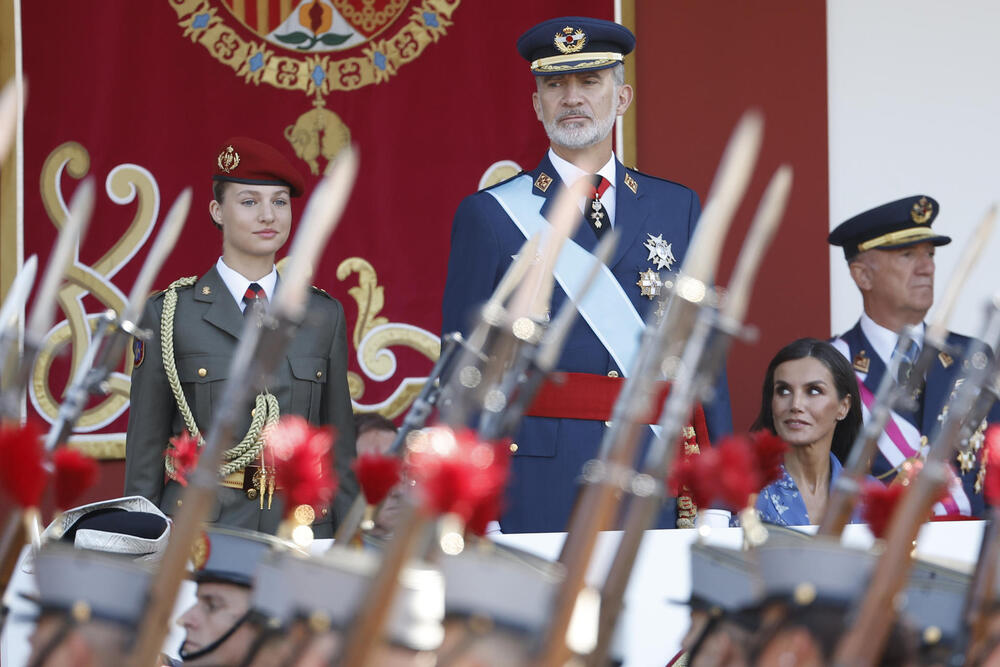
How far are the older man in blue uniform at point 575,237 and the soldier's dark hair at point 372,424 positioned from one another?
2.09 ft

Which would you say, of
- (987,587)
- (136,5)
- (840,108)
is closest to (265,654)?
(987,587)

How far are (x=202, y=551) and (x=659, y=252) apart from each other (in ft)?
4.86

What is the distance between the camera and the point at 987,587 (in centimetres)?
122

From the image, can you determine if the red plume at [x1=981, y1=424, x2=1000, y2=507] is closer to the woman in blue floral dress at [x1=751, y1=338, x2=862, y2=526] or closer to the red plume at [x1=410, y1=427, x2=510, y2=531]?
the red plume at [x1=410, y1=427, x2=510, y2=531]

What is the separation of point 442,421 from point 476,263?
4.51 feet

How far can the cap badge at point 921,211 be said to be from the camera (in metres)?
3.44

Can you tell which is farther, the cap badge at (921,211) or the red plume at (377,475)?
the cap badge at (921,211)

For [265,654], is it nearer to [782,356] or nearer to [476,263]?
[476,263]

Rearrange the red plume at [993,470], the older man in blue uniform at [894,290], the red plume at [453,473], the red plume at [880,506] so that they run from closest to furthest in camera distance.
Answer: the red plume at [453,473], the red plume at [993,470], the red plume at [880,506], the older man in blue uniform at [894,290]

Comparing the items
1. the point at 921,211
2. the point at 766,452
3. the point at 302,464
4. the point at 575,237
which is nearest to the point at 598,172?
the point at 575,237

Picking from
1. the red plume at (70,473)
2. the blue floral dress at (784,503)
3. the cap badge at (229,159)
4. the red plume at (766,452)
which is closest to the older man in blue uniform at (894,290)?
the blue floral dress at (784,503)

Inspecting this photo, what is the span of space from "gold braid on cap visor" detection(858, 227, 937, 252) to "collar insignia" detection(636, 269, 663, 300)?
0.98 metres

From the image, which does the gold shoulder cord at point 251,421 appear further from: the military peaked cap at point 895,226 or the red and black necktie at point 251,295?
the military peaked cap at point 895,226

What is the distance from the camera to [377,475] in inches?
48.4
